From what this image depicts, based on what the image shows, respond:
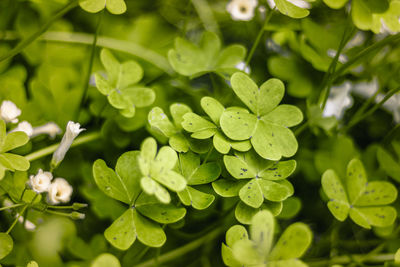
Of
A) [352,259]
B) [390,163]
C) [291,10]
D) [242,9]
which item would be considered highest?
[291,10]

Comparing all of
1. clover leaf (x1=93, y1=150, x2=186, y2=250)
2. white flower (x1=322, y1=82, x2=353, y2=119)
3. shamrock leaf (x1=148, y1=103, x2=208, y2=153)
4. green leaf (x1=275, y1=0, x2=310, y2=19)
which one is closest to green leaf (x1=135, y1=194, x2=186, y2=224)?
clover leaf (x1=93, y1=150, x2=186, y2=250)

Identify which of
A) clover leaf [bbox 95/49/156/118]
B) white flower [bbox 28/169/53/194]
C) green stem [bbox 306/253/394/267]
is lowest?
green stem [bbox 306/253/394/267]

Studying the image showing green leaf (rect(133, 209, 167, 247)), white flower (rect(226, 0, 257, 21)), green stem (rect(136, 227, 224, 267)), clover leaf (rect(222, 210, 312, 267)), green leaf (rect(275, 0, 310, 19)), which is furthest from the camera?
white flower (rect(226, 0, 257, 21))

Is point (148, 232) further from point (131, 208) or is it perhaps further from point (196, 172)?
point (196, 172)

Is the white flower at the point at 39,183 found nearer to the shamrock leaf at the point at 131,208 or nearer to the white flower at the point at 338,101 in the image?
the shamrock leaf at the point at 131,208

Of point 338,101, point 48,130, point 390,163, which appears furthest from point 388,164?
point 48,130

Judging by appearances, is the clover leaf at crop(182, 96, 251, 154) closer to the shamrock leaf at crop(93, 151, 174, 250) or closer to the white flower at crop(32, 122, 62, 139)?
the shamrock leaf at crop(93, 151, 174, 250)

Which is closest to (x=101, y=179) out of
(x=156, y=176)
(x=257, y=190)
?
(x=156, y=176)
